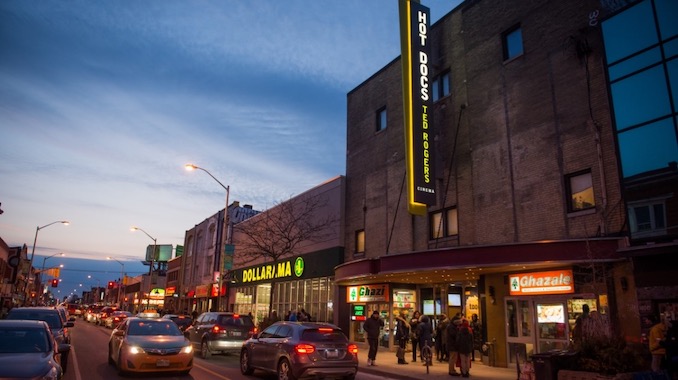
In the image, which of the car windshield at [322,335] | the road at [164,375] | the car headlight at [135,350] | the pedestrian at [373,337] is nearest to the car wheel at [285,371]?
the car windshield at [322,335]

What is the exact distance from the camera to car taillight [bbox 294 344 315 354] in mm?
11938

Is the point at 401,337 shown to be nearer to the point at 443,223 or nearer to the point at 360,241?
the point at 443,223

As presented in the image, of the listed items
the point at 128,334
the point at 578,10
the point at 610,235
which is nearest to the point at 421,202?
the point at 610,235

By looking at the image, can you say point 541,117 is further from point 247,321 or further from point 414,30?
point 247,321

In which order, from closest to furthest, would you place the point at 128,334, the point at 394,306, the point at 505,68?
the point at 128,334 → the point at 505,68 → the point at 394,306

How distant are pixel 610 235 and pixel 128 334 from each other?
14.1 meters

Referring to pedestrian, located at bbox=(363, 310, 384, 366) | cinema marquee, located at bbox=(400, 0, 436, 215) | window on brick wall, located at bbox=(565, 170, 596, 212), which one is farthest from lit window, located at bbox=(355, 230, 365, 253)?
window on brick wall, located at bbox=(565, 170, 596, 212)

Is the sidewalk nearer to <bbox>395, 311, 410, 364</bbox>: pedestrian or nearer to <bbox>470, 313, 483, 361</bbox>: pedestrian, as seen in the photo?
<bbox>395, 311, 410, 364</bbox>: pedestrian

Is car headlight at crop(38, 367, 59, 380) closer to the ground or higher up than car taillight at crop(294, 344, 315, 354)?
closer to the ground

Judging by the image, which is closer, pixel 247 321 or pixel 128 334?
pixel 128 334

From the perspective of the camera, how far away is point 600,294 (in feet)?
48.0

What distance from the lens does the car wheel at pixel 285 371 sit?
471 inches

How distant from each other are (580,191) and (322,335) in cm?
973

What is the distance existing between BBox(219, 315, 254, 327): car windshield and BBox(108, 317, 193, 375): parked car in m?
4.72
